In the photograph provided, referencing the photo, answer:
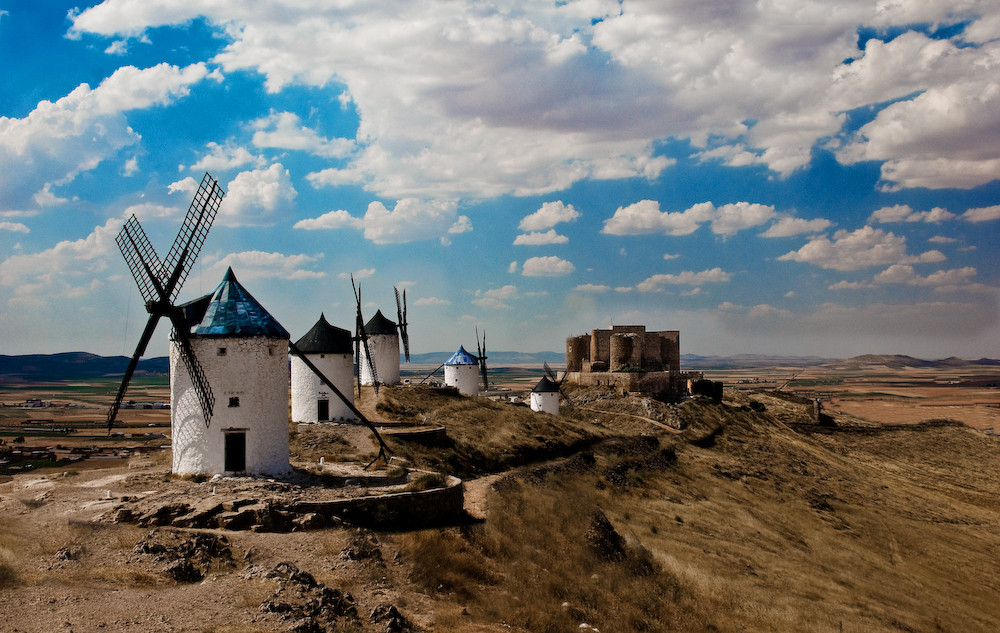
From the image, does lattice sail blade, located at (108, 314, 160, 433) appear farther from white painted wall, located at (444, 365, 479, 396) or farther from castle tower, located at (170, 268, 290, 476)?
white painted wall, located at (444, 365, 479, 396)

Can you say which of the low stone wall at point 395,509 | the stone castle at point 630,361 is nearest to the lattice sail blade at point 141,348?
the low stone wall at point 395,509

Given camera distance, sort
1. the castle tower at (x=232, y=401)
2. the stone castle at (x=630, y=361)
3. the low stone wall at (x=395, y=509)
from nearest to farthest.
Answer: the low stone wall at (x=395, y=509) → the castle tower at (x=232, y=401) → the stone castle at (x=630, y=361)

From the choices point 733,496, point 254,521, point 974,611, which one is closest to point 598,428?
point 733,496

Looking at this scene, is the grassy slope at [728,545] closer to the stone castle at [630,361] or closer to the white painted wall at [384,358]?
the stone castle at [630,361]

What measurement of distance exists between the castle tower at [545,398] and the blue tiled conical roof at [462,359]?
13.5ft

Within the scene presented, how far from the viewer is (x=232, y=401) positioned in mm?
17219

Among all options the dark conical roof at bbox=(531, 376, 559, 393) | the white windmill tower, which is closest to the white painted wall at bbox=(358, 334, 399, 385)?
the dark conical roof at bbox=(531, 376, 559, 393)

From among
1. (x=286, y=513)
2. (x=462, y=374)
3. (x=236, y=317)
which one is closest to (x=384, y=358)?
(x=462, y=374)

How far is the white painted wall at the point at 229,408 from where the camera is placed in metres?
17.1

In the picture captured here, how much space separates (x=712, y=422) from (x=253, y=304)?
1212 inches

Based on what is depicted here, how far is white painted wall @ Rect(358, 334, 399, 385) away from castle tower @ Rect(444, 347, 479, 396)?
13.2 ft

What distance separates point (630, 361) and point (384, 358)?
16612 mm

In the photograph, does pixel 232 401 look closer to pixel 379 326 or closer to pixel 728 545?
pixel 728 545

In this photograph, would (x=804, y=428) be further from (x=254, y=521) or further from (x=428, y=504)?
(x=254, y=521)
